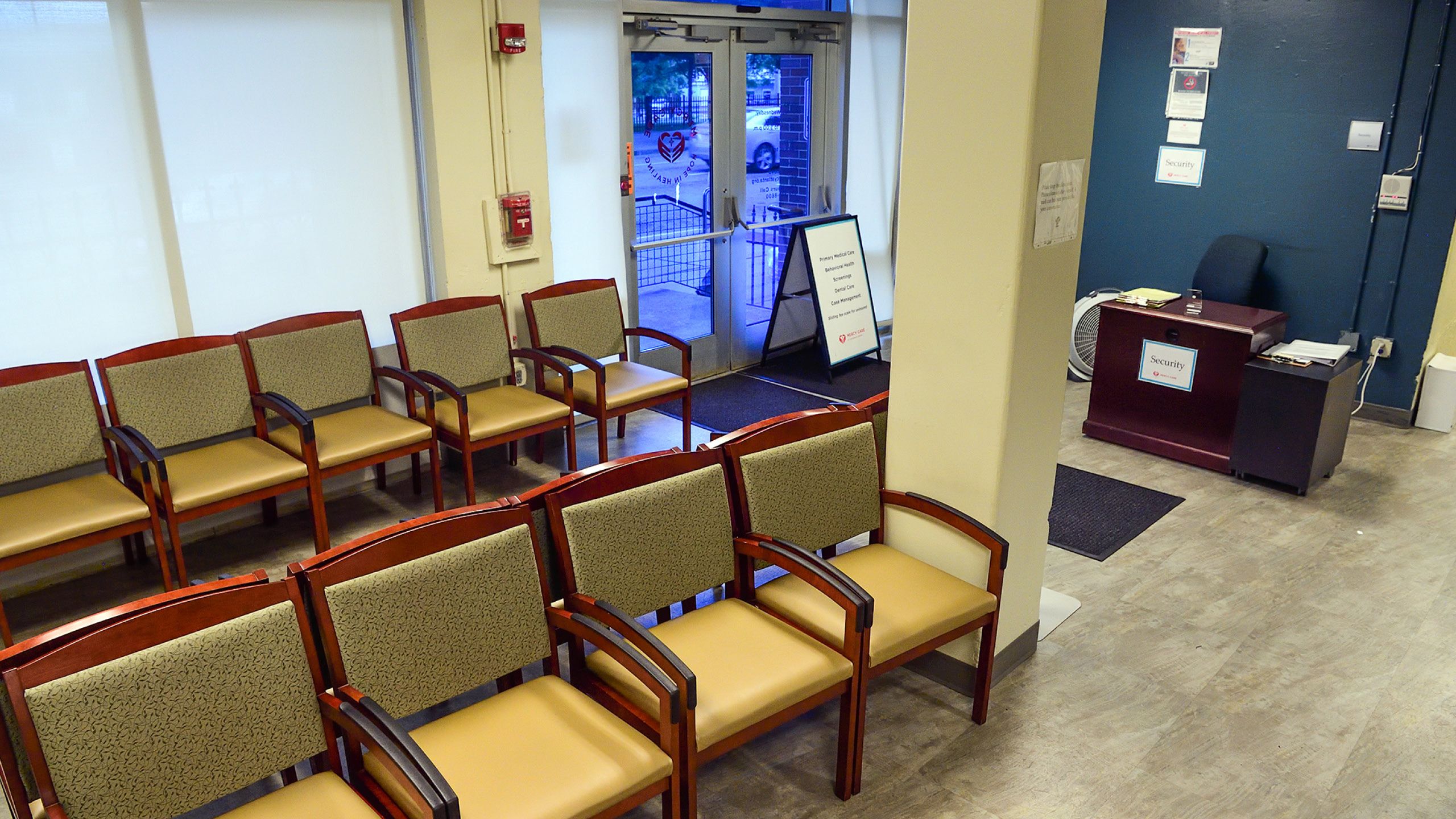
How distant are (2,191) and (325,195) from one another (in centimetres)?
122

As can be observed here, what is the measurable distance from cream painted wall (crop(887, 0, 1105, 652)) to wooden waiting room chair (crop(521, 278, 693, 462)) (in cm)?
185

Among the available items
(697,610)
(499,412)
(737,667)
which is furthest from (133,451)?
(737,667)

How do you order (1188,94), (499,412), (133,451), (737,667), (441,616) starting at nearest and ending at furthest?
(441,616) → (737,667) → (133,451) → (499,412) → (1188,94)

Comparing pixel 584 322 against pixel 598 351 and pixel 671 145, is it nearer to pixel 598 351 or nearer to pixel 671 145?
pixel 598 351

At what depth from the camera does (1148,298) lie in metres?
5.60

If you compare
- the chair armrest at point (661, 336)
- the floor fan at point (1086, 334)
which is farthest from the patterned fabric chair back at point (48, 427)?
the floor fan at point (1086, 334)

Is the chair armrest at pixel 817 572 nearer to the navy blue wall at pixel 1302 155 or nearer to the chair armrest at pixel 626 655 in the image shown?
the chair armrest at pixel 626 655

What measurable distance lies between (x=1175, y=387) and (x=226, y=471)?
4563 millimetres

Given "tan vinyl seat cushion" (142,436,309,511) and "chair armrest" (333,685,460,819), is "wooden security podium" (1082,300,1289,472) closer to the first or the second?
"tan vinyl seat cushion" (142,436,309,511)

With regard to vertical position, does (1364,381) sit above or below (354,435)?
below

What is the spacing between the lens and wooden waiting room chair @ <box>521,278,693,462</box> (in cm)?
491

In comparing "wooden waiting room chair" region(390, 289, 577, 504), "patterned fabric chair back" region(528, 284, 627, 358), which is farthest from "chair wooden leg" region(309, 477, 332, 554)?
"patterned fabric chair back" region(528, 284, 627, 358)

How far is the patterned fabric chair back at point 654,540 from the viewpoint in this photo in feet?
8.70

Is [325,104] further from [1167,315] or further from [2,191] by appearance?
[1167,315]
